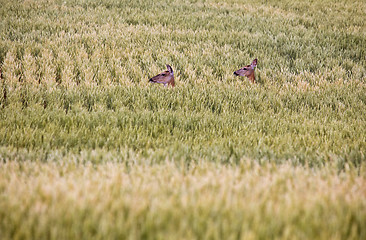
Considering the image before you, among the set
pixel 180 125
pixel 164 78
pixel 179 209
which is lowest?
pixel 180 125

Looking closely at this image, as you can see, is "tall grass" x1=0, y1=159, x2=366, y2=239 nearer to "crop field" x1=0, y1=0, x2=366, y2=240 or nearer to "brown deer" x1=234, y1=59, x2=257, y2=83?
"crop field" x1=0, y1=0, x2=366, y2=240

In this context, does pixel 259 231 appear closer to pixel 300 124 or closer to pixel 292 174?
pixel 292 174

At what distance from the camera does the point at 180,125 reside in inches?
156

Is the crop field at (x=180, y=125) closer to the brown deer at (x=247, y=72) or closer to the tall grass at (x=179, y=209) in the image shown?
the tall grass at (x=179, y=209)

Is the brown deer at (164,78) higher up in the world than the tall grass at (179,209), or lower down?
lower down

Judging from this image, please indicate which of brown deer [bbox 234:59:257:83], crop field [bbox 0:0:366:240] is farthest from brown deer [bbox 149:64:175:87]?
brown deer [bbox 234:59:257:83]

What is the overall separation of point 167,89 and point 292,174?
328cm

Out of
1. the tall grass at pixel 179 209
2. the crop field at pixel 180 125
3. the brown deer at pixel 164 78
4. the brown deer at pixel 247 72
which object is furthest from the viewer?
the brown deer at pixel 247 72

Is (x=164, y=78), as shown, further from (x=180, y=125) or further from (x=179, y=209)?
(x=179, y=209)

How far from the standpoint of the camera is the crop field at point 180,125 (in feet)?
5.11

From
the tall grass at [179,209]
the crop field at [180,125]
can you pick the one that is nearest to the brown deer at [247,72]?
the crop field at [180,125]

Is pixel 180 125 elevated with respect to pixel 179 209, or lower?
lower

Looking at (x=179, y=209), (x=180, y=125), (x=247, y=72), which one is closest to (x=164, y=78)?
(x=180, y=125)

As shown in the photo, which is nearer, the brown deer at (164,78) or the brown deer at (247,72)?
the brown deer at (164,78)
